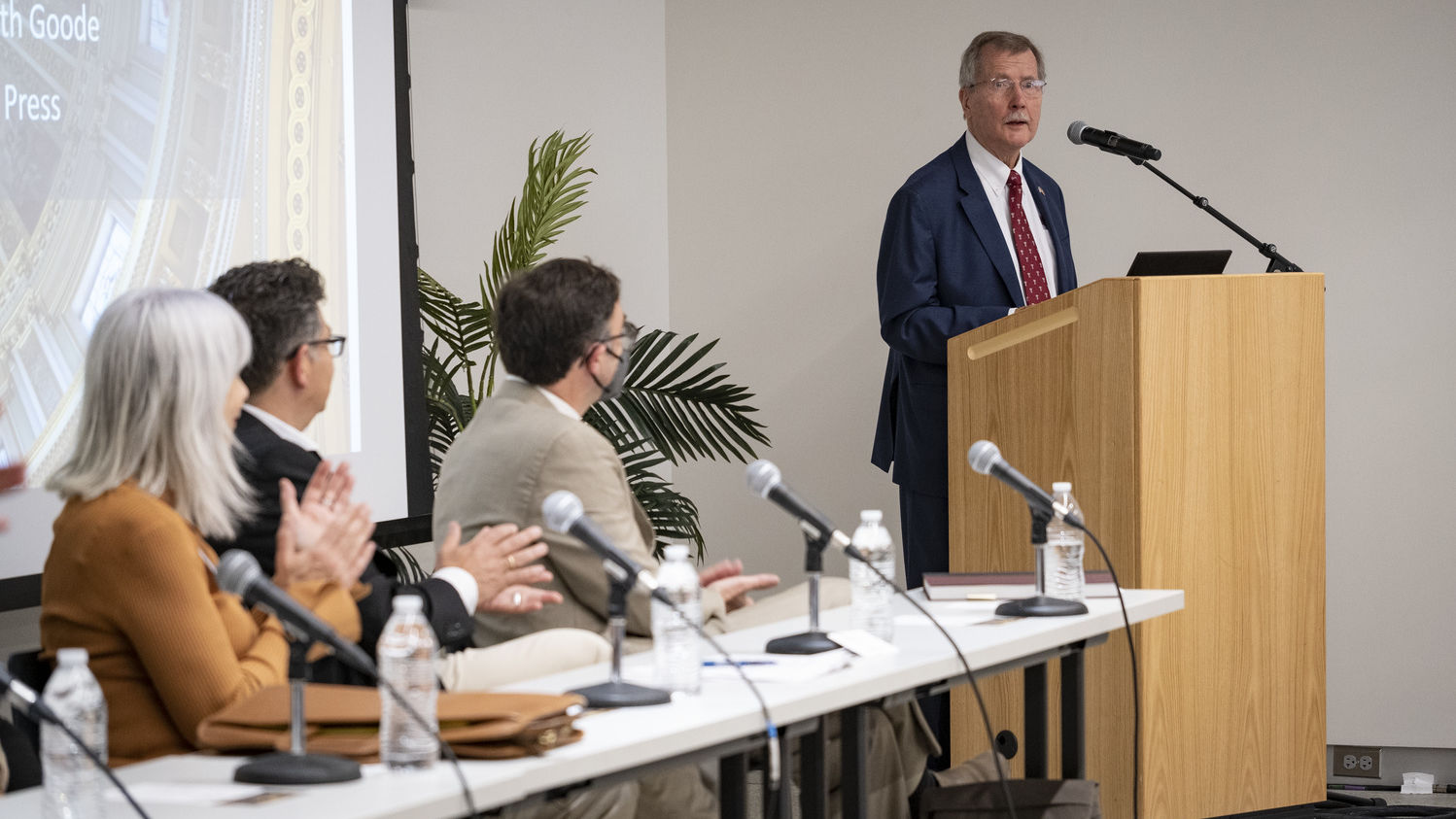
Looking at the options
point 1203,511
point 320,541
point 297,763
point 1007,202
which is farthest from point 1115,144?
point 297,763

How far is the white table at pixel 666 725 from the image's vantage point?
1597 mm

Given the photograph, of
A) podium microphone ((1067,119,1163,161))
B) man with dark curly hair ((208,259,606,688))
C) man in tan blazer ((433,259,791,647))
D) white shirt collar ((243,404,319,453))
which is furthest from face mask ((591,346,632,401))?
podium microphone ((1067,119,1163,161))

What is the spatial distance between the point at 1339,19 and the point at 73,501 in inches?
171

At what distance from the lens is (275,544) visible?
8.50 feet

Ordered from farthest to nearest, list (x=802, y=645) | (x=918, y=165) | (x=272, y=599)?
(x=918, y=165), (x=802, y=645), (x=272, y=599)

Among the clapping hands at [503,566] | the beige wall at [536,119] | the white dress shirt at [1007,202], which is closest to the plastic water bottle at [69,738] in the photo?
the clapping hands at [503,566]

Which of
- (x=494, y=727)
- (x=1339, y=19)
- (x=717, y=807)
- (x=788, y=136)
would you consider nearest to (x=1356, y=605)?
(x=1339, y=19)

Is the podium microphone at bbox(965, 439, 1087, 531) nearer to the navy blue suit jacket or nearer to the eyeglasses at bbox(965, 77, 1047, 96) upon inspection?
the navy blue suit jacket

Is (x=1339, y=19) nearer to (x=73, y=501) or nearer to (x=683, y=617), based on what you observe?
(x=683, y=617)

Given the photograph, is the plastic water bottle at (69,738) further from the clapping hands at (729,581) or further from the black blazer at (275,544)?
the clapping hands at (729,581)

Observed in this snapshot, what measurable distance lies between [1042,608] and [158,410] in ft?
4.97

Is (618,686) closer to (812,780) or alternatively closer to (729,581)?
(812,780)

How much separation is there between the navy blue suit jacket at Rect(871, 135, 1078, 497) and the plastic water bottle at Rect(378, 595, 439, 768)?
245 cm

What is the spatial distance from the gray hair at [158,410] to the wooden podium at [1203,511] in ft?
6.55
